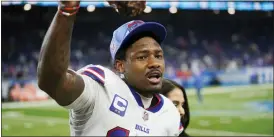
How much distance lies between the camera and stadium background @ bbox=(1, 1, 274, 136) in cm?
1154

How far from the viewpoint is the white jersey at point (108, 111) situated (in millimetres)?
1584

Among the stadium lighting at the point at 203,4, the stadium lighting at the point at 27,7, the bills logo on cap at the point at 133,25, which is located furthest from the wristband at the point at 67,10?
the stadium lighting at the point at 203,4

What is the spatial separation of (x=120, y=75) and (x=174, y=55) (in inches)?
465

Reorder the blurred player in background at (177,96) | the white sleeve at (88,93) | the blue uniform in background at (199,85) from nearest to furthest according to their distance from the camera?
1. the white sleeve at (88,93)
2. the blurred player in background at (177,96)
3. the blue uniform in background at (199,85)

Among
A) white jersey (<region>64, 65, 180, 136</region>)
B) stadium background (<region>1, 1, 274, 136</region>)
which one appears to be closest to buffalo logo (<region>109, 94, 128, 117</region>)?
white jersey (<region>64, 65, 180, 136</region>)

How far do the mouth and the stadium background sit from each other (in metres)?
9.08

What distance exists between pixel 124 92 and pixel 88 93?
0.18 m

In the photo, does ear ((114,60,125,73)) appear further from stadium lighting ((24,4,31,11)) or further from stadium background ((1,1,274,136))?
stadium lighting ((24,4,31,11))

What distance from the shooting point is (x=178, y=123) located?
1873mm

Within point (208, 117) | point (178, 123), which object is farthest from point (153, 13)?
point (178, 123)

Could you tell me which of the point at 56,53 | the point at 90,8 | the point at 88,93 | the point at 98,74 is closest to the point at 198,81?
the point at 90,8

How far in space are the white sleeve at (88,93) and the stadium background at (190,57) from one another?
912 cm

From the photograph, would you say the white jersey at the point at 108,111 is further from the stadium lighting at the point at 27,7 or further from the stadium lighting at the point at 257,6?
the stadium lighting at the point at 257,6

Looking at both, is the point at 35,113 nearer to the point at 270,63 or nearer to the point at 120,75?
the point at 270,63
